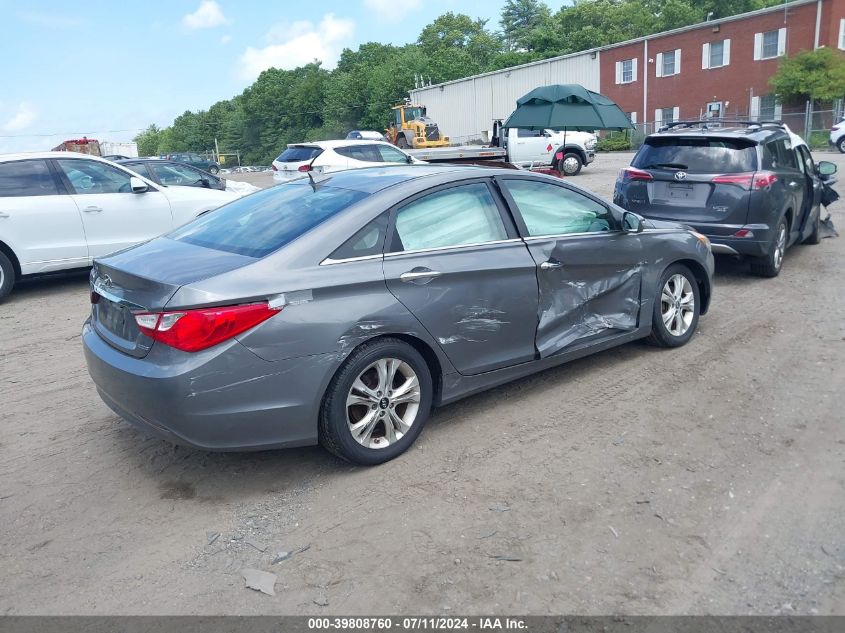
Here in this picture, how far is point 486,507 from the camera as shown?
3.64 m

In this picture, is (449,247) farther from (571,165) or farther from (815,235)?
(571,165)

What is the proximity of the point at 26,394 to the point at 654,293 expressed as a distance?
485 centimetres

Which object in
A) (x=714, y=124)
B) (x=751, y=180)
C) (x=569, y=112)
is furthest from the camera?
(x=569, y=112)

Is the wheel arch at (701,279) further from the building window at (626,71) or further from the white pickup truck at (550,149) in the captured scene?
the building window at (626,71)

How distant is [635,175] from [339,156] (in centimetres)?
A: 977

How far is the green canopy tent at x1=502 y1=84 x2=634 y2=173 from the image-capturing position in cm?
1274

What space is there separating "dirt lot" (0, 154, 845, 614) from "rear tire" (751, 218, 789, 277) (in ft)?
9.71

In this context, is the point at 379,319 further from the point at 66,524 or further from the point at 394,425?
the point at 66,524

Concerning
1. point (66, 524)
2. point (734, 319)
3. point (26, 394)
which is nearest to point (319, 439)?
point (66, 524)

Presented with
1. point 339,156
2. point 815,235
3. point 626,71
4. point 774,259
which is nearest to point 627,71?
point 626,71

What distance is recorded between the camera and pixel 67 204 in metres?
8.64

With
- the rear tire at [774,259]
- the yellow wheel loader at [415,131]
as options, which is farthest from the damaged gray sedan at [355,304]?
the yellow wheel loader at [415,131]

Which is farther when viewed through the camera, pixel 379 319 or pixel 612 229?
pixel 612 229

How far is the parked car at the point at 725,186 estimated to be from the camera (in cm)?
800
